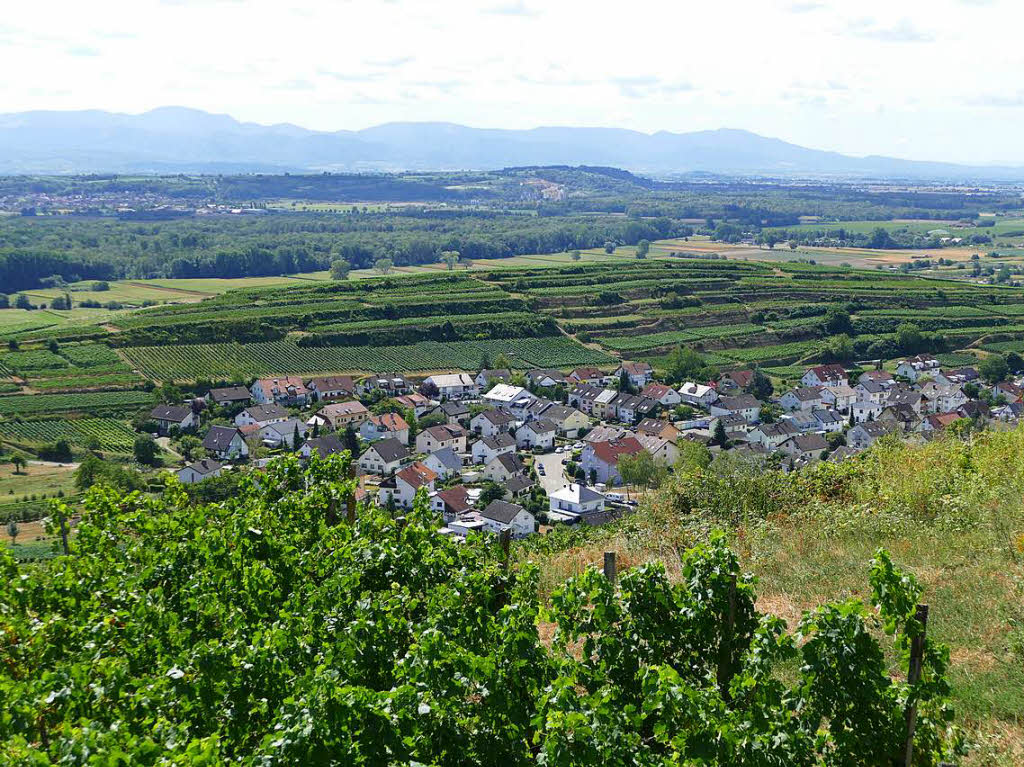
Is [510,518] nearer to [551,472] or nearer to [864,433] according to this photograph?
[551,472]

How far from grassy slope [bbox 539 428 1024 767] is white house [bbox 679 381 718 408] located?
34293 mm

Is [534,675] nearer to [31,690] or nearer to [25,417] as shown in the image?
[31,690]

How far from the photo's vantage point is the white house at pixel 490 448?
139 ft

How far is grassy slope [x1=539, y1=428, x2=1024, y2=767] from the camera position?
686 centimetres

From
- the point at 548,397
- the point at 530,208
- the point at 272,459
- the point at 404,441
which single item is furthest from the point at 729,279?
the point at 530,208

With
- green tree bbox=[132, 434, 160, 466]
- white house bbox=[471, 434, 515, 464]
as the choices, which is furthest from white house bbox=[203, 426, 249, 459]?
white house bbox=[471, 434, 515, 464]

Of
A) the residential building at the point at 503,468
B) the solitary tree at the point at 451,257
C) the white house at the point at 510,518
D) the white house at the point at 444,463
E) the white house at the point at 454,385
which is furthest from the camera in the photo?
the solitary tree at the point at 451,257

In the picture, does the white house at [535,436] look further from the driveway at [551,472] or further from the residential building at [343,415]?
the residential building at [343,415]

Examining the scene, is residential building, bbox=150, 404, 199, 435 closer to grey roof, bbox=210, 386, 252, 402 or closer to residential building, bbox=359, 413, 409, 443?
grey roof, bbox=210, 386, 252, 402

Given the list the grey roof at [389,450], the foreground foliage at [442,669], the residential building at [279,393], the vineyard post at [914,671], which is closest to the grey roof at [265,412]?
the residential building at [279,393]

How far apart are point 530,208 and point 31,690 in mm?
172435

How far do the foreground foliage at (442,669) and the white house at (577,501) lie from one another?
25.0 meters

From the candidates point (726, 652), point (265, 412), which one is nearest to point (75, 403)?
point (265, 412)

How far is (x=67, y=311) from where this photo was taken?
72.7m
